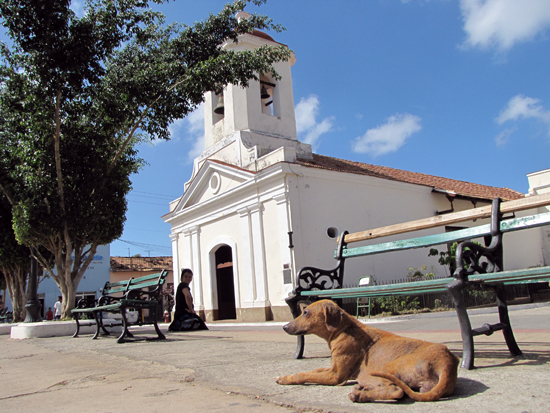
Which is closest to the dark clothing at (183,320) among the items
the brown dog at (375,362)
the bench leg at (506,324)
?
the brown dog at (375,362)

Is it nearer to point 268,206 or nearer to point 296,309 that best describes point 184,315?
point 296,309

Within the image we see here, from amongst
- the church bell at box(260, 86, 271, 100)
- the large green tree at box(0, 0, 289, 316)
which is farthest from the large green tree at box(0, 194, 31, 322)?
the church bell at box(260, 86, 271, 100)

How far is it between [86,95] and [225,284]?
9.73m

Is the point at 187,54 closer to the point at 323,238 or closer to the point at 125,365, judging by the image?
the point at 323,238

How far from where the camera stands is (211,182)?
1727 centimetres

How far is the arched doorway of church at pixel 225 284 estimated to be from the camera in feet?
57.0

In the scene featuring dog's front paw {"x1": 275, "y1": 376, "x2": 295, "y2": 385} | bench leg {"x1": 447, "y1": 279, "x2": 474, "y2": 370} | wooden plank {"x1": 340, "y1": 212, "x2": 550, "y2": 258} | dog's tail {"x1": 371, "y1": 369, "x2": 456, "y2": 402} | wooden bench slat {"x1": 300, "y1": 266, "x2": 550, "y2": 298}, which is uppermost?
wooden plank {"x1": 340, "y1": 212, "x2": 550, "y2": 258}

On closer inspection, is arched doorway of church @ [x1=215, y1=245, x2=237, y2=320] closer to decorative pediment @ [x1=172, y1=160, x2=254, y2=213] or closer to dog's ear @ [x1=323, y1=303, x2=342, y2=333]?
decorative pediment @ [x1=172, y1=160, x2=254, y2=213]

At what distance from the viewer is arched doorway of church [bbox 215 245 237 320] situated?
684 inches

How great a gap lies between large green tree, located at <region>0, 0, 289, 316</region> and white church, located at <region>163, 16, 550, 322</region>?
4.51 meters

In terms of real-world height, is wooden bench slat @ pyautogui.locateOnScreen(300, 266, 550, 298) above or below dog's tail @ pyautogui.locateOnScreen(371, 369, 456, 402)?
above

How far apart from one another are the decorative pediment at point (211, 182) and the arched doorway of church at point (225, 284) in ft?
7.46

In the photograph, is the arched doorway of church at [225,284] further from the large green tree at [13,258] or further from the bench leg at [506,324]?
the bench leg at [506,324]

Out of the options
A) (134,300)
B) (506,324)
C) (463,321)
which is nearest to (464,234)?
(506,324)
